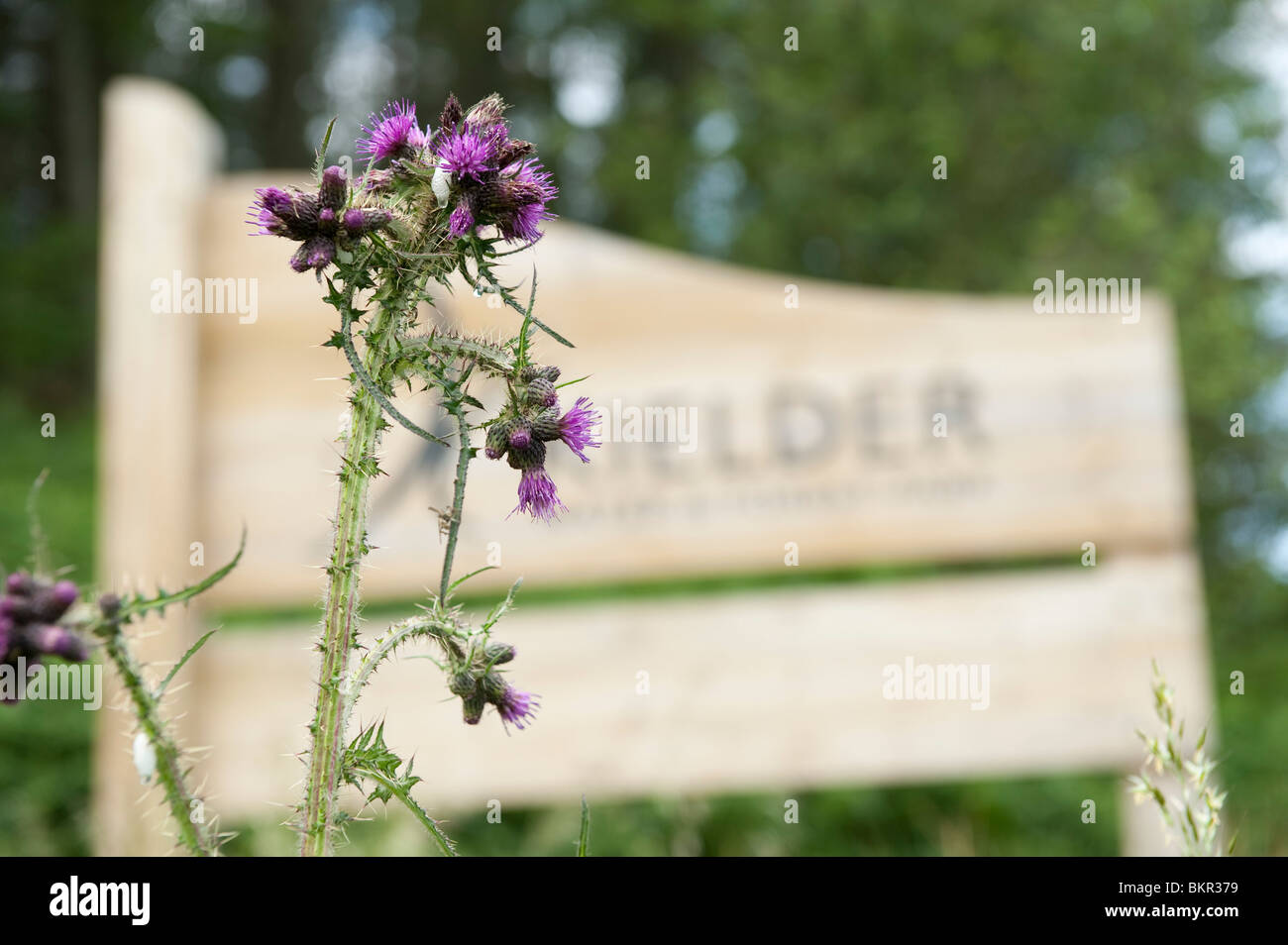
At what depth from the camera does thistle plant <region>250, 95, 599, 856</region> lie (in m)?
0.49

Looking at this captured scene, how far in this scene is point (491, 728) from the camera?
3369 mm

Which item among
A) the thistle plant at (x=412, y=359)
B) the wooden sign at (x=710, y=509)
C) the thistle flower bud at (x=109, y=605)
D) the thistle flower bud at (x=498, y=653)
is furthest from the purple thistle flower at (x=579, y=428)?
the wooden sign at (x=710, y=509)

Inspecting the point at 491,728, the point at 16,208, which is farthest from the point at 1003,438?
the point at 16,208

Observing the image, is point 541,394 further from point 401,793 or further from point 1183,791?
point 1183,791

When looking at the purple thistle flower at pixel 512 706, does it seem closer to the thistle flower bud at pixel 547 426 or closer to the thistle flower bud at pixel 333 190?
the thistle flower bud at pixel 547 426

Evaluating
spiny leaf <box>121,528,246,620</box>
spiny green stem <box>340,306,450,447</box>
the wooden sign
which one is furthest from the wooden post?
spiny green stem <box>340,306,450,447</box>

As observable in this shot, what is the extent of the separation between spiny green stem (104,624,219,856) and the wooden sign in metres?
2.73

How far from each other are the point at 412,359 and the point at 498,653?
0.15 m

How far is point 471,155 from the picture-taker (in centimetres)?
54

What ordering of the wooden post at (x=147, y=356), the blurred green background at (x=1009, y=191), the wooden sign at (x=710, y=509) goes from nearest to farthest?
the wooden post at (x=147, y=356), the wooden sign at (x=710, y=509), the blurred green background at (x=1009, y=191)

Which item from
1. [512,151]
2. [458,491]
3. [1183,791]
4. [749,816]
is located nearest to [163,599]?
[458,491]

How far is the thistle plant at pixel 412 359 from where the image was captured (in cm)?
49

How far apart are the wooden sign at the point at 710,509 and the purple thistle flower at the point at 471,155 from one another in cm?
271

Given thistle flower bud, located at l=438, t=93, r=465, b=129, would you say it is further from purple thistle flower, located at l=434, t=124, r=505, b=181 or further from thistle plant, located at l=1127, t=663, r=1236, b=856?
thistle plant, located at l=1127, t=663, r=1236, b=856
